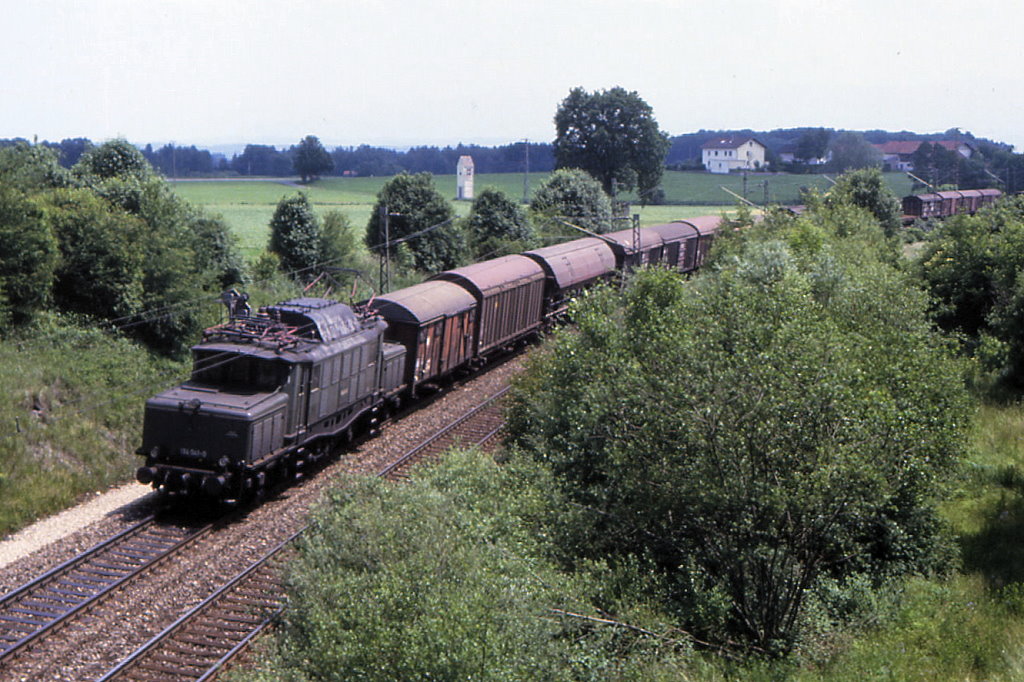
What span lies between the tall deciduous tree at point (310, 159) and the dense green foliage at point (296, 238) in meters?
44.8

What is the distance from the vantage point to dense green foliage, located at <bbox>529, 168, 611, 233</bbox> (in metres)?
62.0

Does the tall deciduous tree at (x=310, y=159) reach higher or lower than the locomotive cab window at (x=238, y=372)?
higher

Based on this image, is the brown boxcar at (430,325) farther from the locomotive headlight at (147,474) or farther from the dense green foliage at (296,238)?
the dense green foliage at (296,238)

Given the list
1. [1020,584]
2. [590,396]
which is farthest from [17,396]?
[1020,584]

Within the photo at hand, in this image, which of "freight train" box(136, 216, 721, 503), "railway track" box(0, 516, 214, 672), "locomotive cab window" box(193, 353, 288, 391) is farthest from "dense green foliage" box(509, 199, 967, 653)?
"railway track" box(0, 516, 214, 672)

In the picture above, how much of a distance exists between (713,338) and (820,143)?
67582 millimetres

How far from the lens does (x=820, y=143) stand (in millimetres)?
75938

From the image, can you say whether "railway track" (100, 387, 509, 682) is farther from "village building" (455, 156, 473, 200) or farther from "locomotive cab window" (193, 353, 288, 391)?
"village building" (455, 156, 473, 200)

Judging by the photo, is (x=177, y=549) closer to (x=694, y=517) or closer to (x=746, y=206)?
(x=694, y=517)

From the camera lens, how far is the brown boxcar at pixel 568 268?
37.0 metres

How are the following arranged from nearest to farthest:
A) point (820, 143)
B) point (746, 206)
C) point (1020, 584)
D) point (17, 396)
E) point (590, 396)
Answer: point (590, 396) < point (1020, 584) < point (17, 396) < point (746, 206) < point (820, 143)

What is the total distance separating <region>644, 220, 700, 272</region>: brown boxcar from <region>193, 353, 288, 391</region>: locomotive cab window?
3024cm

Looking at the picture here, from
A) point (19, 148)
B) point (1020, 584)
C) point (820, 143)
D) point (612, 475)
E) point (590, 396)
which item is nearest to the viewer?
point (612, 475)

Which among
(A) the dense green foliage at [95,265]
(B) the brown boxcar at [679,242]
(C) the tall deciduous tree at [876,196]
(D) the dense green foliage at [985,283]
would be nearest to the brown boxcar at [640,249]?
(B) the brown boxcar at [679,242]
